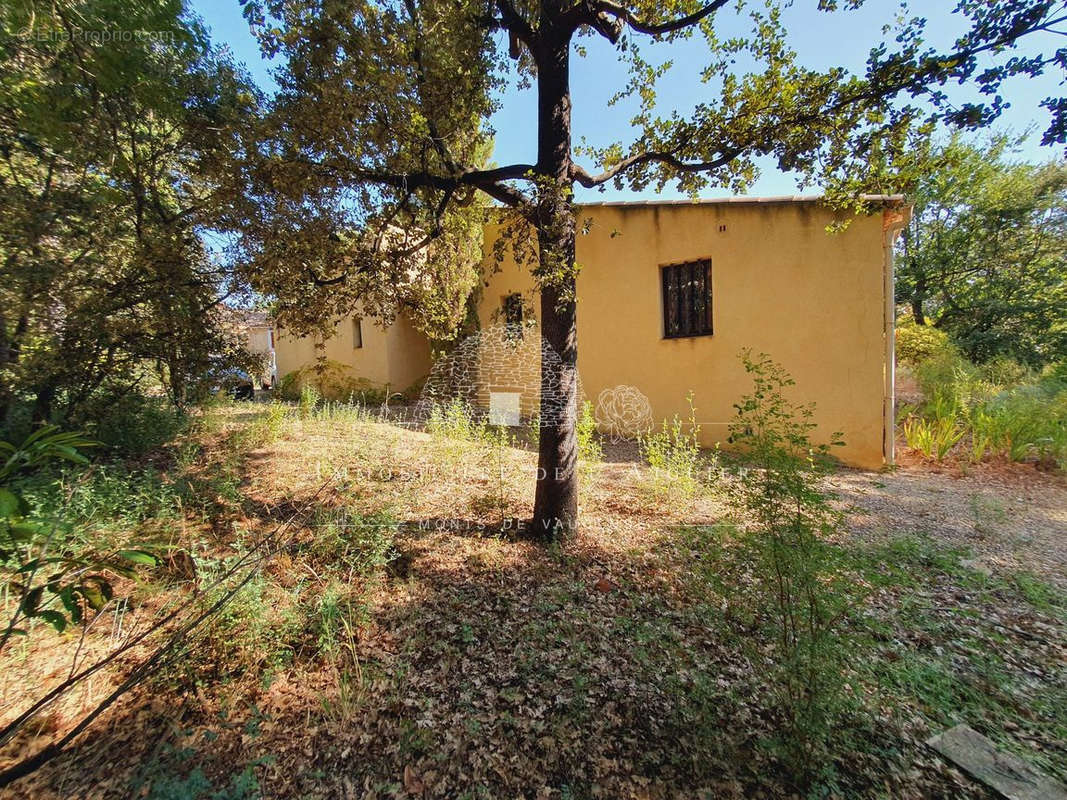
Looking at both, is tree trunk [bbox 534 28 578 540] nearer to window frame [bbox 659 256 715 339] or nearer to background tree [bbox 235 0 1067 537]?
background tree [bbox 235 0 1067 537]

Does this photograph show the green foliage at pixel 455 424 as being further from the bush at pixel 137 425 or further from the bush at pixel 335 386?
the bush at pixel 335 386

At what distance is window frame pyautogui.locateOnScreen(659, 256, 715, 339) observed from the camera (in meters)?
6.51

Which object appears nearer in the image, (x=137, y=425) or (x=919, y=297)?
(x=137, y=425)

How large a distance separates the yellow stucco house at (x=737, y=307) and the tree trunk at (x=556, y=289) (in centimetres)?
278

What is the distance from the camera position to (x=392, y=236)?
379 centimetres

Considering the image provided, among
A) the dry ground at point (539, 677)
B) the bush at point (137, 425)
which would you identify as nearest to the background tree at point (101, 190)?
the bush at point (137, 425)

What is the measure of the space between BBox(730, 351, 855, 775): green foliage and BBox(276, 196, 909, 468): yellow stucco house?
179 inches

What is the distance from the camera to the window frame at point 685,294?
6.51 metres

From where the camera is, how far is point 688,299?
22.1ft

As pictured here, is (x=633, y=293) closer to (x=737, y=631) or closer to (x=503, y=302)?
(x=503, y=302)

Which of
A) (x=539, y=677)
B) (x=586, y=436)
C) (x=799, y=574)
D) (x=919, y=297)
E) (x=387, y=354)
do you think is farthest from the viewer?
(x=919, y=297)

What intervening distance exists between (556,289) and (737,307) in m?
4.43

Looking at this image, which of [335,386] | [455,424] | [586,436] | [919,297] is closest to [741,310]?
[586,436]

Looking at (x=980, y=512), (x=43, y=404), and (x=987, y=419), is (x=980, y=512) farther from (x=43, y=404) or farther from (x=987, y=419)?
(x=43, y=404)
